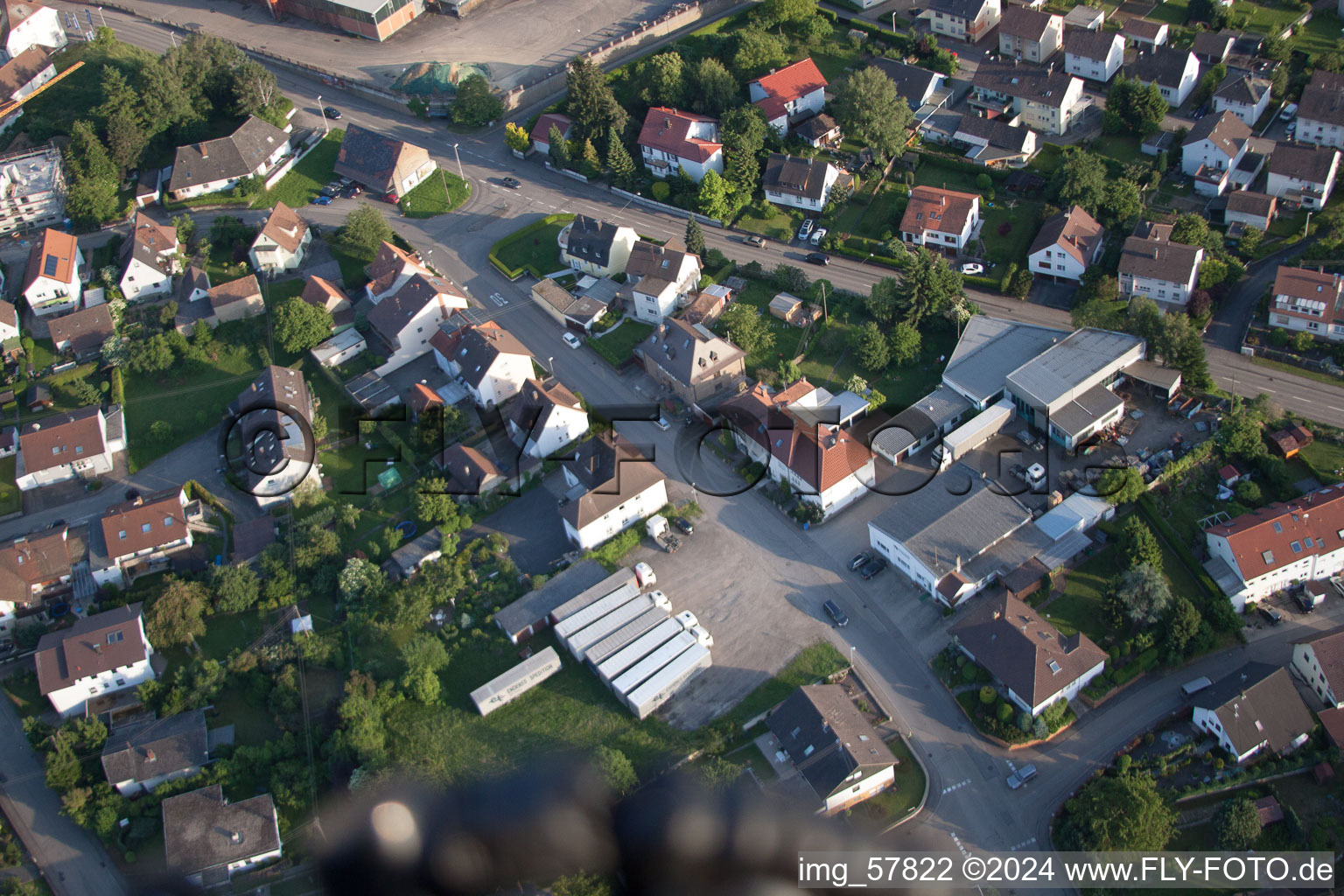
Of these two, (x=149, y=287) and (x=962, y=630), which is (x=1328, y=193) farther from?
(x=149, y=287)

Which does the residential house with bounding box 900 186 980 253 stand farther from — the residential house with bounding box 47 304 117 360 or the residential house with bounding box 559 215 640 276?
the residential house with bounding box 47 304 117 360

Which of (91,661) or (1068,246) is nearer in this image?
(91,661)

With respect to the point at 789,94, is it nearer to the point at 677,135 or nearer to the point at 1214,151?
the point at 677,135

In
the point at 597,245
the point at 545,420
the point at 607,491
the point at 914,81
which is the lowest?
the point at 607,491

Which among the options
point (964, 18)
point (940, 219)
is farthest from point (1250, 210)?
point (964, 18)

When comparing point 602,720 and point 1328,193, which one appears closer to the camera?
point 602,720

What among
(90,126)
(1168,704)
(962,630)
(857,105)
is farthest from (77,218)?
(1168,704)

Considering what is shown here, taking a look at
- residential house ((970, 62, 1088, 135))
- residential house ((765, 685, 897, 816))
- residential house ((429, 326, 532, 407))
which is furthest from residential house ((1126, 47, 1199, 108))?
residential house ((765, 685, 897, 816))
